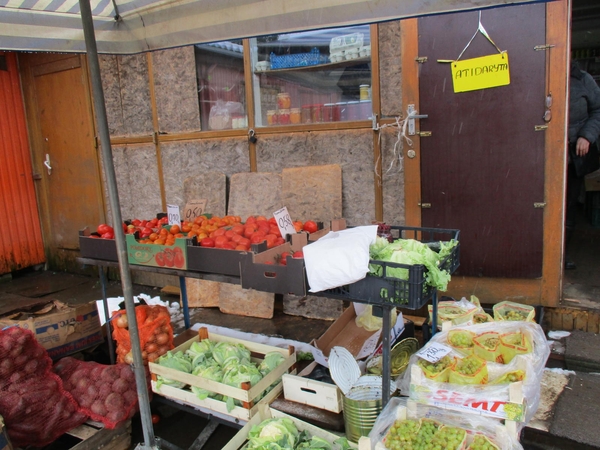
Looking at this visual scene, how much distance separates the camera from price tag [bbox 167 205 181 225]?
11.8ft

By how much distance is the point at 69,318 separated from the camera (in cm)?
370

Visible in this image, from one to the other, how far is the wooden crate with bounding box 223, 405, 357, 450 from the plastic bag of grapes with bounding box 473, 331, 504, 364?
94 centimetres

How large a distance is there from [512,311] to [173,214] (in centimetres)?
285

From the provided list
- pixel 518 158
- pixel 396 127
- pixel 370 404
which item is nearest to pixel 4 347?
pixel 370 404

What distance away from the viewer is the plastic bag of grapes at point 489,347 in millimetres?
2718

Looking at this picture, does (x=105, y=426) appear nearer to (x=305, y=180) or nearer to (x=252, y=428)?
(x=252, y=428)

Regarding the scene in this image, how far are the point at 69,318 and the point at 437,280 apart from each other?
9.64 feet

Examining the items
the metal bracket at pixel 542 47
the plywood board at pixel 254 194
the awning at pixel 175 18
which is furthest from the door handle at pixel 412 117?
the awning at pixel 175 18

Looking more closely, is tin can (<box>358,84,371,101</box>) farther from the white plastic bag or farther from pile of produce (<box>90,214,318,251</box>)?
the white plastic bag

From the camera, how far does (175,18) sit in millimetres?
3012

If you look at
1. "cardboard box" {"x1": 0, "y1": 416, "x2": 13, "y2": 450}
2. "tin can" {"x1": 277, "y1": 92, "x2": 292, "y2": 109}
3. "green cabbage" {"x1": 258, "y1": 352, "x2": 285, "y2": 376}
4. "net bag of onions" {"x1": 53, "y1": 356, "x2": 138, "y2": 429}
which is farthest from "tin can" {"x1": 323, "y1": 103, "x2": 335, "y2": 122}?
"cardboard box" {"x1": 0, "y1": 416, "x2": 13, "y2": 450}

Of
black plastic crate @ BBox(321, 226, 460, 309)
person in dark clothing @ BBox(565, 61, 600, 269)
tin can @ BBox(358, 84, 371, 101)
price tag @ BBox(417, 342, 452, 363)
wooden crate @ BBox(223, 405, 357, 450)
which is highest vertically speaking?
tin can @ BBox(358, 84, 371, 101)

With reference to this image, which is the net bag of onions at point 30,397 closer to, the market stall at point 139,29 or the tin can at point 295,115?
the market stall at point 139,29

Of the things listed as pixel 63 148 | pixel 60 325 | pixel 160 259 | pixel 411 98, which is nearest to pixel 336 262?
pixel 160 259
